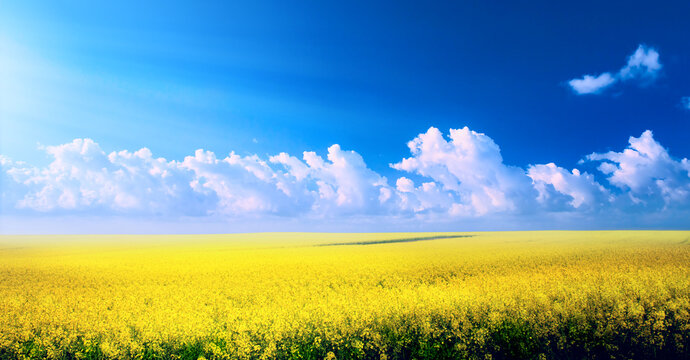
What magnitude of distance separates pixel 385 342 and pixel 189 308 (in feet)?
31.0

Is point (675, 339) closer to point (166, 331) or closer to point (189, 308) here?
point (166, 331)

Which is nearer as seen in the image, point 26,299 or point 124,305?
point 124,305

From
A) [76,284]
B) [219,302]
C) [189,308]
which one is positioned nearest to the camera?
[189,308]

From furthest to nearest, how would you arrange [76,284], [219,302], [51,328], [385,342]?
[76,284], [219,302], [51,328], [385,342]

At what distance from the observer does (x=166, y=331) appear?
37.2 ft

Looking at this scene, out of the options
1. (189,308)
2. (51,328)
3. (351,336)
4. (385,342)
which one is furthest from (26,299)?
(385,342)

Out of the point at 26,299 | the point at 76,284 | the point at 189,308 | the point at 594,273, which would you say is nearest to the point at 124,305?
the point at 189,308

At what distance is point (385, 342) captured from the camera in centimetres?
1073

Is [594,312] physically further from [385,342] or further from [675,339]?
[385,342]

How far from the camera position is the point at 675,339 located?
11.0 m

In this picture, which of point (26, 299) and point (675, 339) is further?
point (26, 299)

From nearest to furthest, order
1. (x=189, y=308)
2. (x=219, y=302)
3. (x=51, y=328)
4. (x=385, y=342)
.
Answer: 1. (x=385, y=342)
2. (x=51, y=328)
3. (x=189, y=308)
4. (x=219, y=302)

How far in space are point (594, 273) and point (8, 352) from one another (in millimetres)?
30218

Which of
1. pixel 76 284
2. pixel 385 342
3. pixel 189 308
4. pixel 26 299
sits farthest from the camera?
pixel 76 284
